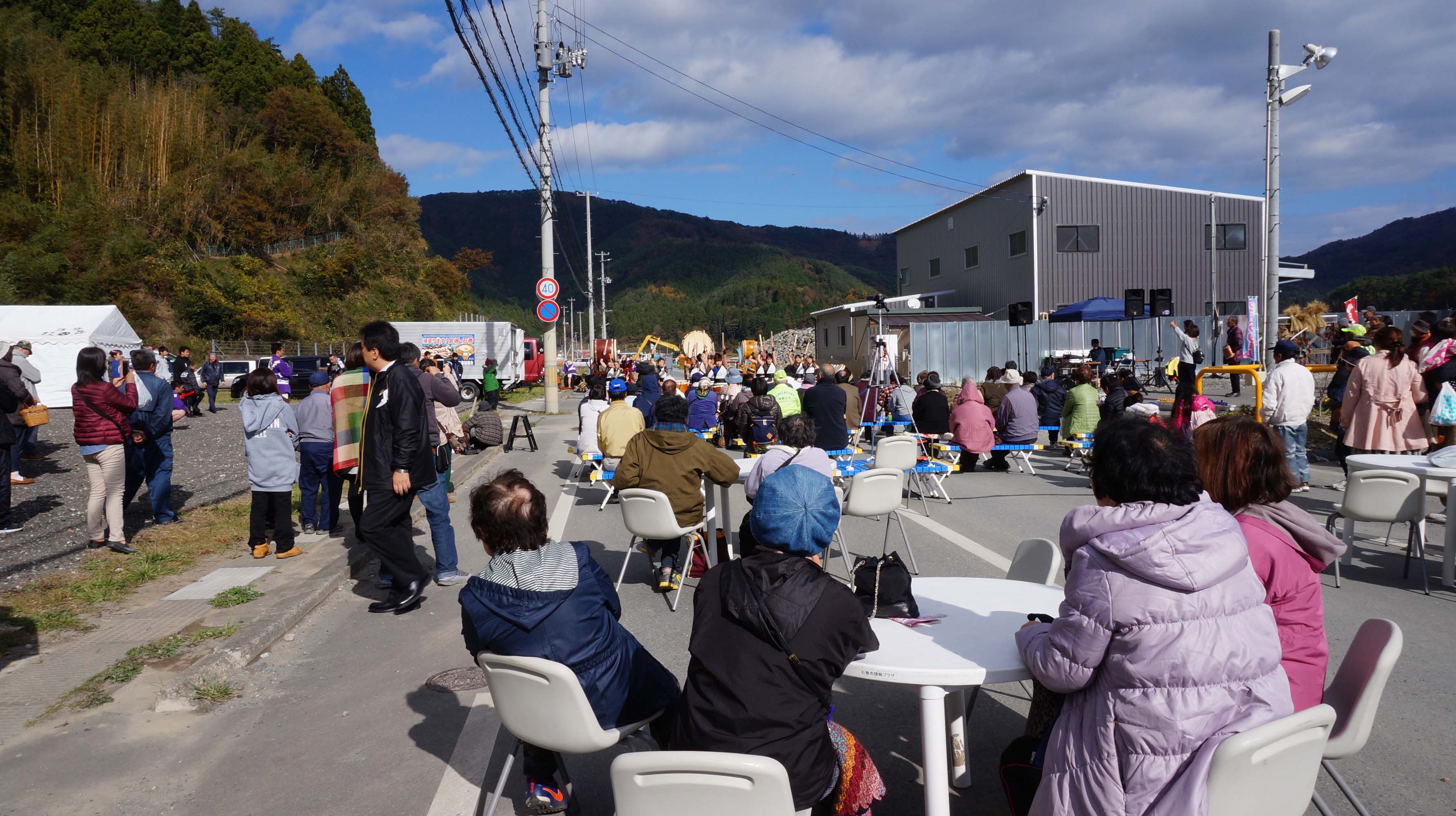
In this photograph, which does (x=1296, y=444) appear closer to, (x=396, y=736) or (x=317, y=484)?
(x=396, y=736)

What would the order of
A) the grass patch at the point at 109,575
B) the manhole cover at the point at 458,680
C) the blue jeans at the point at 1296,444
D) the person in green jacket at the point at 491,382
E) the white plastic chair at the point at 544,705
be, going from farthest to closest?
the person in green jacket at the point at 491,382
the blue jeans at the point at 1296,444
the grass patch at the point at 109,575
the manhole cover at the point at 458,680
the white plastic chair at the point at 544,705

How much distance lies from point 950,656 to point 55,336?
27.5 metres

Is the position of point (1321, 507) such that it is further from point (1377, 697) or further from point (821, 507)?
point (821, 507)

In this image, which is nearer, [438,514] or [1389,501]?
[1389,501]

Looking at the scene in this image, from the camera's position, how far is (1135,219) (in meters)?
34.7

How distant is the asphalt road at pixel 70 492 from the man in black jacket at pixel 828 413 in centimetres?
583

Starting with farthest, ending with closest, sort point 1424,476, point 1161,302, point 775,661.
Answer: point 1161,302, point 1424,476, point 775,661

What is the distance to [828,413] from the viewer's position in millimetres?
9953

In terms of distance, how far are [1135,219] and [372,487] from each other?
35476 millimetres

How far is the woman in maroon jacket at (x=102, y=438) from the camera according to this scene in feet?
23.4

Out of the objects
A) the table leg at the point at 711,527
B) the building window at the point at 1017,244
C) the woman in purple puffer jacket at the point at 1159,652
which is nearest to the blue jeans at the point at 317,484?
the table leg at the point at 711,527

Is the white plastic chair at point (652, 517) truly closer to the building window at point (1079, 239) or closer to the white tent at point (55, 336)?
the white tent at point (55, 336)

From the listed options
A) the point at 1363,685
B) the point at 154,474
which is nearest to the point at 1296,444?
the point at 1363,685

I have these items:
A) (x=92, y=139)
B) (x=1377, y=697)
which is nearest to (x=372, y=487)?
(x=1377, y=697)
